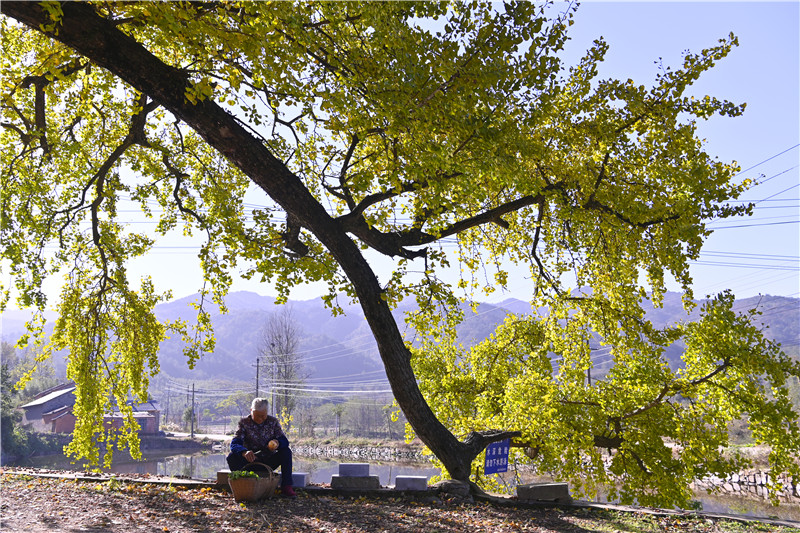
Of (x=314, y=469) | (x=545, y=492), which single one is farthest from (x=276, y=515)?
(x=314, y=469)

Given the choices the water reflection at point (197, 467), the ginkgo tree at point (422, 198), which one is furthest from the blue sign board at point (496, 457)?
the water reflection at point (197, 467)

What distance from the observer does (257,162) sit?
17.4 feet

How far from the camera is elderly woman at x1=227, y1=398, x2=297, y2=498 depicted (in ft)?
17.7

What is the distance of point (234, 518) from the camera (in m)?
4.35

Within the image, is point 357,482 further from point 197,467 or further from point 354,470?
point 197,467

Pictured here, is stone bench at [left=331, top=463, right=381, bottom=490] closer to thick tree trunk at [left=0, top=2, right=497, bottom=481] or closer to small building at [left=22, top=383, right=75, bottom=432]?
thick tree trunk at [left=0, top=2, right=497, bottom=481]

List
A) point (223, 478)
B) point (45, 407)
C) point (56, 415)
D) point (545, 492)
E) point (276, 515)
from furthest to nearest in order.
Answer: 1. point (45, 407)
2. point (56, 415)
3. point (545, 492)
4. point (223, 478)
5. point (276, 515)

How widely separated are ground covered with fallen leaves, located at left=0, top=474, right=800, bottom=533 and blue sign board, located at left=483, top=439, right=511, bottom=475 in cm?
120

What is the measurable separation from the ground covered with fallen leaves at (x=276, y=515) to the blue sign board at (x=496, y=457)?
3.94 ft

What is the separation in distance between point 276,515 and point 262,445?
1.09 meters

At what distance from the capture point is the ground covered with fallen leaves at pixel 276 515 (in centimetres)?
419

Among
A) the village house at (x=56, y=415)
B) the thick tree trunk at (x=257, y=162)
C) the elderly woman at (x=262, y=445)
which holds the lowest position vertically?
the village house at (x=56, y=415)

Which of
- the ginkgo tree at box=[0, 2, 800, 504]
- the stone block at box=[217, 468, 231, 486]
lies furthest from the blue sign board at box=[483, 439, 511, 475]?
the stone block at box=[217, 468, 231, 486]

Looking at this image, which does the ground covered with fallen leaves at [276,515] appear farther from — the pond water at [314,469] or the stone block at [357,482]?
the pond water at [314,469]
